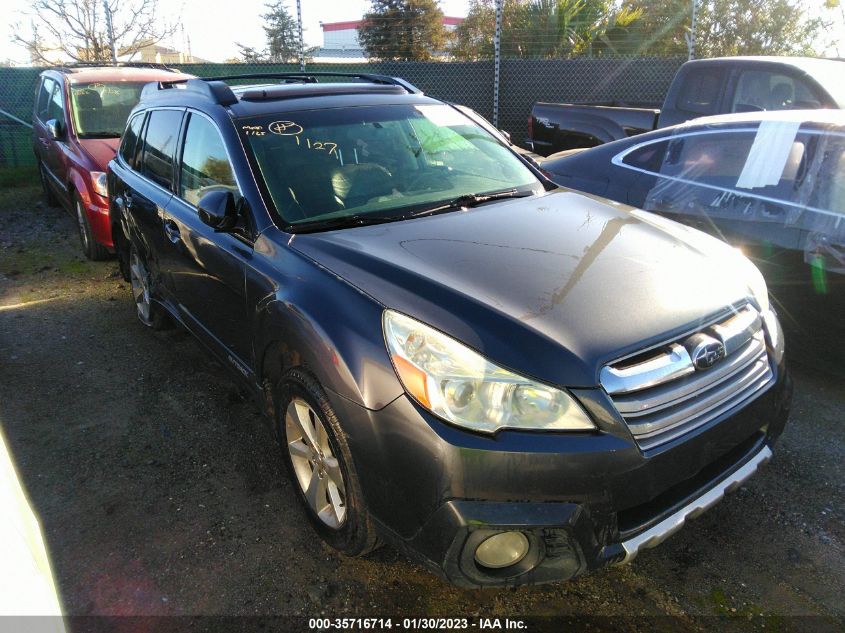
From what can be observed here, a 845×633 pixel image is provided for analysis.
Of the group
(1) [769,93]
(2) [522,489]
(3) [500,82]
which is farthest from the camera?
(3) [500,82]

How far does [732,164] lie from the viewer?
407cm

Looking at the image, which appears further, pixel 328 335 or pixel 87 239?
pixel 87 239

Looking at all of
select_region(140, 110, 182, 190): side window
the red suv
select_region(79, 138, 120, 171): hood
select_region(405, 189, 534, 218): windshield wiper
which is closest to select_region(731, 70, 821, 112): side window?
select_region(405, 189, 534, 218): windshield wiper

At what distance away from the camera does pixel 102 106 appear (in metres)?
7.25

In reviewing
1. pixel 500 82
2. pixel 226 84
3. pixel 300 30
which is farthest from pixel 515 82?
pixel 226 84

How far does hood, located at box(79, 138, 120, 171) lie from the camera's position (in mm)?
6252

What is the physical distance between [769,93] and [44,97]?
832 cm

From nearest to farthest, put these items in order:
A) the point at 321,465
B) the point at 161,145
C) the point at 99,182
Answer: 1. the point at 321,465
2. the point at 161,145
3. the point at 99,182

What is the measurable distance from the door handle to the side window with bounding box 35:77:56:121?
538 cm

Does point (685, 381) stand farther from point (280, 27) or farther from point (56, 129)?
point (280, 27)

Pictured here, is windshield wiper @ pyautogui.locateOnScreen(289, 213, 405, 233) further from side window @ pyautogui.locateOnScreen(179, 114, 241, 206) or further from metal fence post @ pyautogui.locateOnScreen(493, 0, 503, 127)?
metal fence post @ pyautogui.locateOnScreen(493, 0, 503, 127)

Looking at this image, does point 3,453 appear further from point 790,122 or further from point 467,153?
point 790,122

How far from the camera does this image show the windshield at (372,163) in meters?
2.99

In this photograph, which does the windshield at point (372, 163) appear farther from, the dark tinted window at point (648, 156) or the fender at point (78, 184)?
the fender at point (78, 184)
